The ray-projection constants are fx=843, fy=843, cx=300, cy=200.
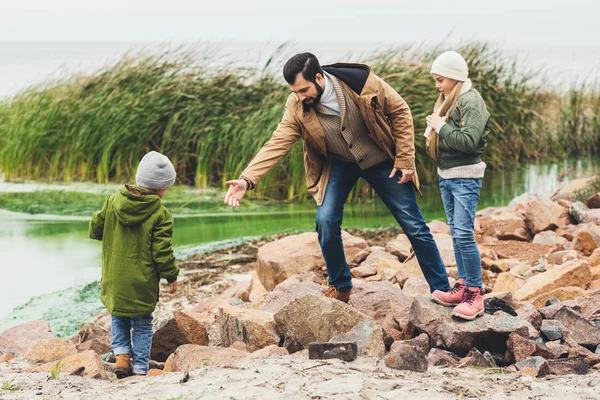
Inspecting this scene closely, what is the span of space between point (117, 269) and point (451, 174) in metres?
1.56

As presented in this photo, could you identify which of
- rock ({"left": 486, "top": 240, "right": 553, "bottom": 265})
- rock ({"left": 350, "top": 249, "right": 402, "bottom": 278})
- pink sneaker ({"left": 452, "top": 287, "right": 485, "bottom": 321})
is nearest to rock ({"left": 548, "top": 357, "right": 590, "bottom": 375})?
pink sneaker ({"left": 452, "top": 287, "right": 485, "bottom": 321})

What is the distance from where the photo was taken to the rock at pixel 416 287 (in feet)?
15.3

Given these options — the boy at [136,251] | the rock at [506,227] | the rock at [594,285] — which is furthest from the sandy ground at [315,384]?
the rock at [506,227]

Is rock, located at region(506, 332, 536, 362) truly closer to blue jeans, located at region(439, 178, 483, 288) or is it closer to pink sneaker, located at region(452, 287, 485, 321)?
pink sneaker, located at region(452, 287, 485, 321)

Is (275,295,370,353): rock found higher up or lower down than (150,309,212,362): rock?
higher up

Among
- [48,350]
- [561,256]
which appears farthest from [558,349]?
[48,350]

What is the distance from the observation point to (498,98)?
1077 cm

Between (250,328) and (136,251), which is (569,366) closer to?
(250,328)

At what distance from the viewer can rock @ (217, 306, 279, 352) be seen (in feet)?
12.9

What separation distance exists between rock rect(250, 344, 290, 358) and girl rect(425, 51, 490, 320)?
0.78 metres

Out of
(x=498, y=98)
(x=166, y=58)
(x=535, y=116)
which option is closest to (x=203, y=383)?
(x=166, y=58)

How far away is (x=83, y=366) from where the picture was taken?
11.4 ft

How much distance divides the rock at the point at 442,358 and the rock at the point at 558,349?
0.42m

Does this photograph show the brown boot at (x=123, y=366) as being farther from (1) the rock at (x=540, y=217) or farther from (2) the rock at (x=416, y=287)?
(1) the rock at (x=540, y=217)
